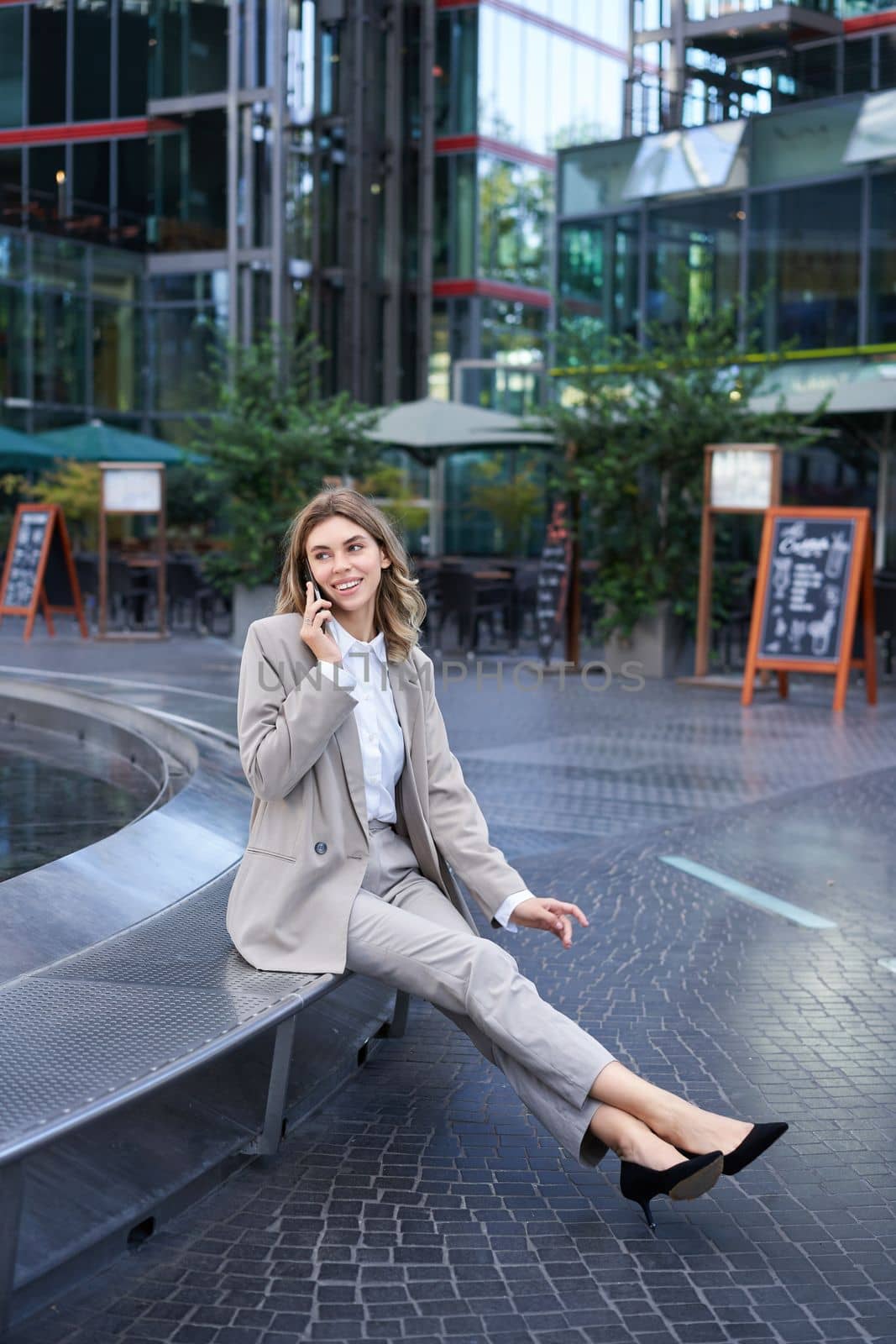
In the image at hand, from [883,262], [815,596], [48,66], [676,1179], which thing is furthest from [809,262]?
[676,1179]

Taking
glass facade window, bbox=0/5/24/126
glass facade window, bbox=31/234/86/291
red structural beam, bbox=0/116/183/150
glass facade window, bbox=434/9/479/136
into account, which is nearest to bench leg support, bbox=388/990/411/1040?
glass facade window, bbox=31/234/86/291

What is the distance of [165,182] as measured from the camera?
35.7m

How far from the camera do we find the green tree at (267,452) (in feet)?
60.3

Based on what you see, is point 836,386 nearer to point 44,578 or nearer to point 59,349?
point 44,578

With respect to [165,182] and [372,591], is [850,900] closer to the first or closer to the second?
[372,591]

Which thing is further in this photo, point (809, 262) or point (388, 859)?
point (809, 262)

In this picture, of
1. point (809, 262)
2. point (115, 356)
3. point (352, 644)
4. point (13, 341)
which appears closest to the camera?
point (352, 644)

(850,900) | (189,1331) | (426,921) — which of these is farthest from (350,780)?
(850,900)

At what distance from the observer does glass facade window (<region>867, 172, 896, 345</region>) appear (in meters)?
21.7

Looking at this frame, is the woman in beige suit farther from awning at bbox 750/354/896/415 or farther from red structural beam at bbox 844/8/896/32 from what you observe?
red structural beam at bbox 844/8/896/32

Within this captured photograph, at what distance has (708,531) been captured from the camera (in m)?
15.7

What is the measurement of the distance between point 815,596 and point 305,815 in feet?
35.2

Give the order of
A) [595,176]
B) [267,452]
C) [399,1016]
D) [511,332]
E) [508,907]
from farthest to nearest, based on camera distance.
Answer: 1. [511,332]
2. [595,176]
3. [267,452]
4. [399,1016]
5. [508,907]

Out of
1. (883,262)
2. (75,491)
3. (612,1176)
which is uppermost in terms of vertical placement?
(883,262)
